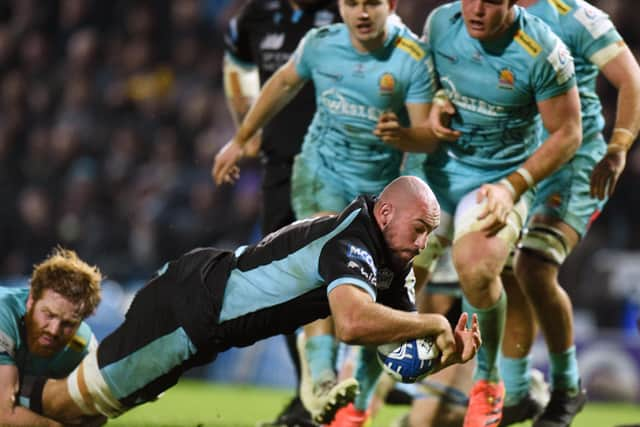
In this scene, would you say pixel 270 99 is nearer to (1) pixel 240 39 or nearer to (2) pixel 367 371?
(2) pixel 367 371

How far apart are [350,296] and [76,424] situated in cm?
193

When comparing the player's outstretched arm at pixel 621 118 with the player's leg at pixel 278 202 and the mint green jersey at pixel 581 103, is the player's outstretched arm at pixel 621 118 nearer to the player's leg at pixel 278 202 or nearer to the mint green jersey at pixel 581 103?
the mint green jersey at pixel 581 103

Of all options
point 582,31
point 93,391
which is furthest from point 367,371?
point 582,31

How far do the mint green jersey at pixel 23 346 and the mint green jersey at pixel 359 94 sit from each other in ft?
5.13

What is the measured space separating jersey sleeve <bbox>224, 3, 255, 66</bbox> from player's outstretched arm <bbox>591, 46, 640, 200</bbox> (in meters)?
2.65

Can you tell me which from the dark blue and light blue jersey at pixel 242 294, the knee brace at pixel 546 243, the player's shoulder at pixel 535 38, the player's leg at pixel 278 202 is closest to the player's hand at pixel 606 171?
the knee brace at pixel 546 243

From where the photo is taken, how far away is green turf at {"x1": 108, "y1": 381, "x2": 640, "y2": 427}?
794cm

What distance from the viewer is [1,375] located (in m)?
5.95

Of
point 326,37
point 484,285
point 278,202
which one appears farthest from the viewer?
point 278,202

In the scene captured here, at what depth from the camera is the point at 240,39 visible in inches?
328

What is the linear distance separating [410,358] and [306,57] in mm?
2181

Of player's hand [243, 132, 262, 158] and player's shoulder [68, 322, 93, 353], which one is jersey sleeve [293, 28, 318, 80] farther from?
player's shoulder [68, 322, 93, 353]

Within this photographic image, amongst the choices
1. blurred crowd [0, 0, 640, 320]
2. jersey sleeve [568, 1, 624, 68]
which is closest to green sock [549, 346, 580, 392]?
jersey sleeve [568, 1, 624, 68]

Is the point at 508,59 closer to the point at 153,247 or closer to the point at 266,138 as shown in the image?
the point at 266,138
